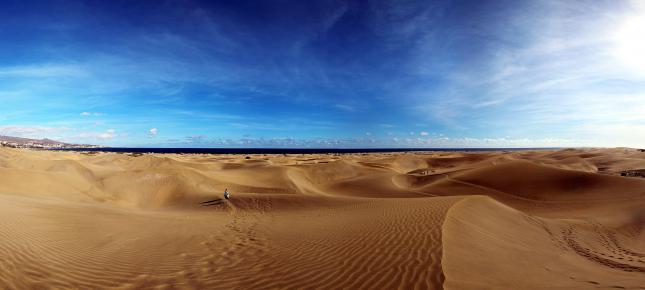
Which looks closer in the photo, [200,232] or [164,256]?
[164,256]

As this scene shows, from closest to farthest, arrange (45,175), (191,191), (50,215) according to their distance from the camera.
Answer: (50,215) → (45,175) → (191,191)

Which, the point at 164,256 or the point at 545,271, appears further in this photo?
the point at 164,256

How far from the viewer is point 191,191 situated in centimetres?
2467

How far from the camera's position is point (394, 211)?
13.9 meters

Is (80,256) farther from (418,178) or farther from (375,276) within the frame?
(418,178)

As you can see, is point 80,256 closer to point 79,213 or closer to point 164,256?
point 164,256

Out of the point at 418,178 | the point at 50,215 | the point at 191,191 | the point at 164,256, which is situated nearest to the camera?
the point at 164,256

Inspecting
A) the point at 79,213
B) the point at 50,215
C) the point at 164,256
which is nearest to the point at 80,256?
the point at 164,256

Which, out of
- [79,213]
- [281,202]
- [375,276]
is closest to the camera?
[375,276]

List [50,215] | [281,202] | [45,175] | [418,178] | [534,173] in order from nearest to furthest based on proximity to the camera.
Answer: [50,215]
[281,202]
[45,175]
[534,173]
[418,178]

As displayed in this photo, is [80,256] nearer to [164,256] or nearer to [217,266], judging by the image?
[164,256]

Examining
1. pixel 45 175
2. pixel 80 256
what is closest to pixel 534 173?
pixel 80 256

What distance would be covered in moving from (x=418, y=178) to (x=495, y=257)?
28.5 meters

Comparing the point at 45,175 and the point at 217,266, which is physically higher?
the point at 45,175
